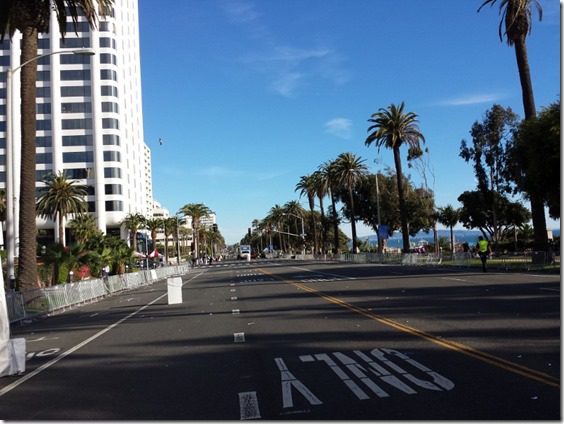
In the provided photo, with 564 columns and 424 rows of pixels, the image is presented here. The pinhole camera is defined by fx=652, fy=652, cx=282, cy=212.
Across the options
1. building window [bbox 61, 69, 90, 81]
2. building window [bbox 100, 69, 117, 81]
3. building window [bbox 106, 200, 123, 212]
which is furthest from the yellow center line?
building window [bbox 61, 69, 90, 81]

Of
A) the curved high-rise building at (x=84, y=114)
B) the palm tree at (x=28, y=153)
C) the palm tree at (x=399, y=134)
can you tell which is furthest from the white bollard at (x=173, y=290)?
the curved high-rise building at (x=84, y=114)

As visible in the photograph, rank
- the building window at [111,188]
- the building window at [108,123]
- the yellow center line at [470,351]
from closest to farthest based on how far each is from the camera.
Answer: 1. the yellow center line at [470,351]
2. the building window at [108,123]
3. the building window at [111,188]

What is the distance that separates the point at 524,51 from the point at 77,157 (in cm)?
7537

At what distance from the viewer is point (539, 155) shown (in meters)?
33.1

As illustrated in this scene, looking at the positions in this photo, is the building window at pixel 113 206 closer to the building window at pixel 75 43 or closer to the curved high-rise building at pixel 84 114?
the curved high-rise building at pixel 84 114

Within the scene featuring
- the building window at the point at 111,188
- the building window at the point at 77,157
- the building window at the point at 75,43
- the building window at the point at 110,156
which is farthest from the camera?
the building window at the point at 111,188

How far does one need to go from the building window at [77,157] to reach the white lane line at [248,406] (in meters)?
95.6

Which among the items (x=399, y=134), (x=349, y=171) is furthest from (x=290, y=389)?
(x=349, y=171)

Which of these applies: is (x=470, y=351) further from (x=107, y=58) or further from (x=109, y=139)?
(x=107, y=58)

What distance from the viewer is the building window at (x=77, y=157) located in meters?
99.0

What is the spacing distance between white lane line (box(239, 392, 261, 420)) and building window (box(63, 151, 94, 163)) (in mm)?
95564

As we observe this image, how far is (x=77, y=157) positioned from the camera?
99.2m

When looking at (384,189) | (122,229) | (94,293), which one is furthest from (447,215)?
(94,293)

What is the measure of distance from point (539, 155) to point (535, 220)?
6.70 m
